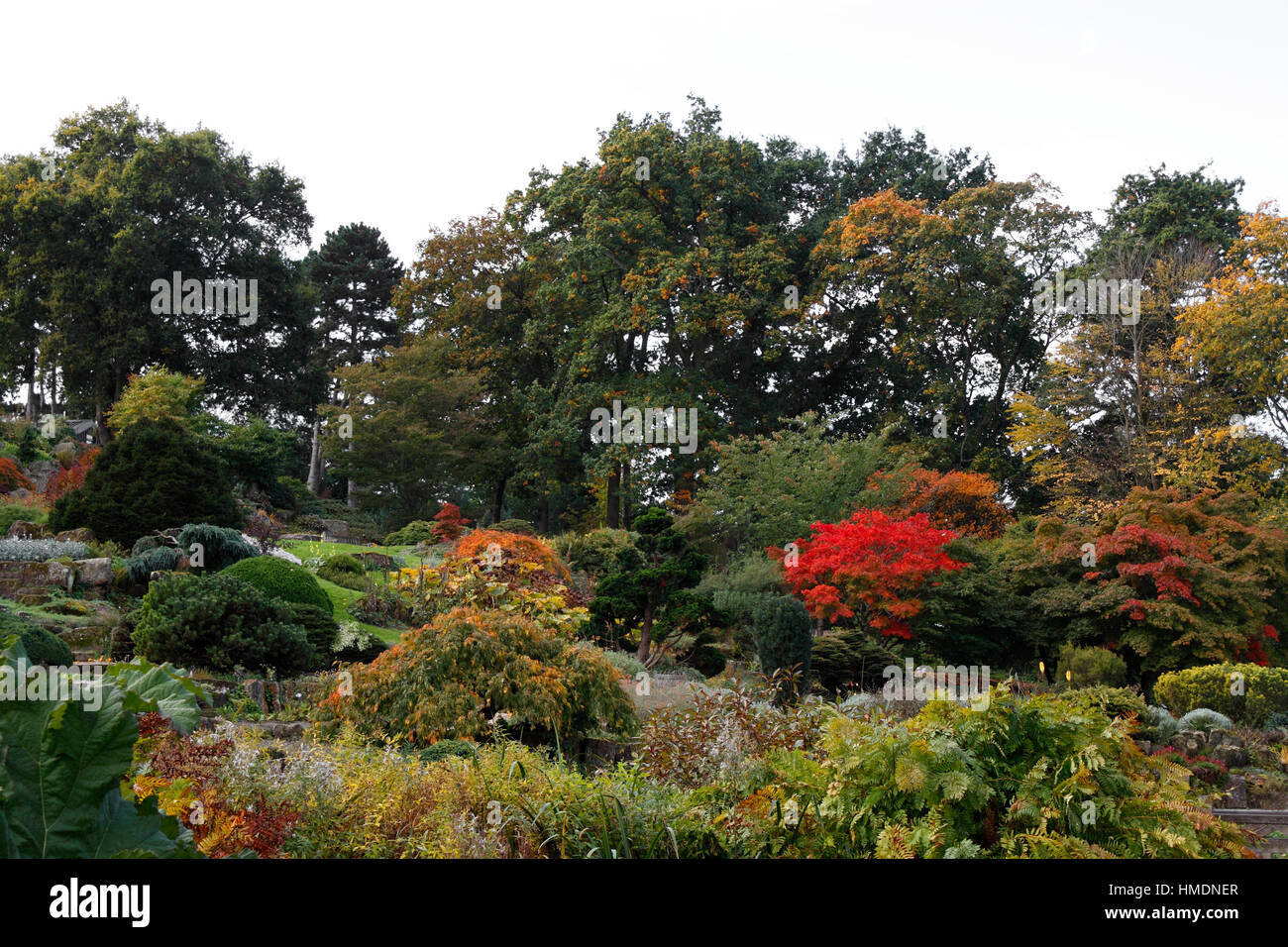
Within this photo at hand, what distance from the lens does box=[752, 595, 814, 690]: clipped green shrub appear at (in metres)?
11.2

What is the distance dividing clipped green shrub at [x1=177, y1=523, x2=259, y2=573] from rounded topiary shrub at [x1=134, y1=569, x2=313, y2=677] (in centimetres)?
284

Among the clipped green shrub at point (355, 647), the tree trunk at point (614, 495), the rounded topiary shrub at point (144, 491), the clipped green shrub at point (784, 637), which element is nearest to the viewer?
the clipped green shrub at point (355, 647)

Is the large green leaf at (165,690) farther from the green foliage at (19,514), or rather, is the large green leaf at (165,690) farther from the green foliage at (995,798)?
the green foliage at (19,514)

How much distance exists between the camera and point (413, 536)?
21688 millimetres

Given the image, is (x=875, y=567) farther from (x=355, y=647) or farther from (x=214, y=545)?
(x=214, y=545)

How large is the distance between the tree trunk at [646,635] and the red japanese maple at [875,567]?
234 centimetres

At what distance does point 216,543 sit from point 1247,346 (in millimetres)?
17783

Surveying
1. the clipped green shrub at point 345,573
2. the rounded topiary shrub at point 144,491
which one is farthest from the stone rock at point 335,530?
the rounded topiary shrub at point 144,491

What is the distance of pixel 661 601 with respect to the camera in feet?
39.7

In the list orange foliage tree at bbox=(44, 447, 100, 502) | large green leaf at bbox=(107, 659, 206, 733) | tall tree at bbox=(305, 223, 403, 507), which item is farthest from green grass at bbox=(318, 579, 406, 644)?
tall tree at bbox=(305, 223, 403, 507)

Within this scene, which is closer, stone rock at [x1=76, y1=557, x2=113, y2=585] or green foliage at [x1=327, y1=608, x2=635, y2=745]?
green foliage at [x1=327, y1=608, x2=635, y2=745]

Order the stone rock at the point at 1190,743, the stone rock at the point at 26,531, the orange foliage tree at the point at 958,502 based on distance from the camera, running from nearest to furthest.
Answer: the stone rock at the point at 1190,743 < the stone rock at the point at 26,531 < the orange foliage tree at the point at 958,502

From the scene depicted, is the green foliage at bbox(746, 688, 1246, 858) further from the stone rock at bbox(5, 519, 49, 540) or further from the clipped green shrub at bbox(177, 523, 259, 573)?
the stone rock at bbox(5, 519, 49, 540)

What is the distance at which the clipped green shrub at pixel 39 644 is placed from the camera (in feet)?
28.0
